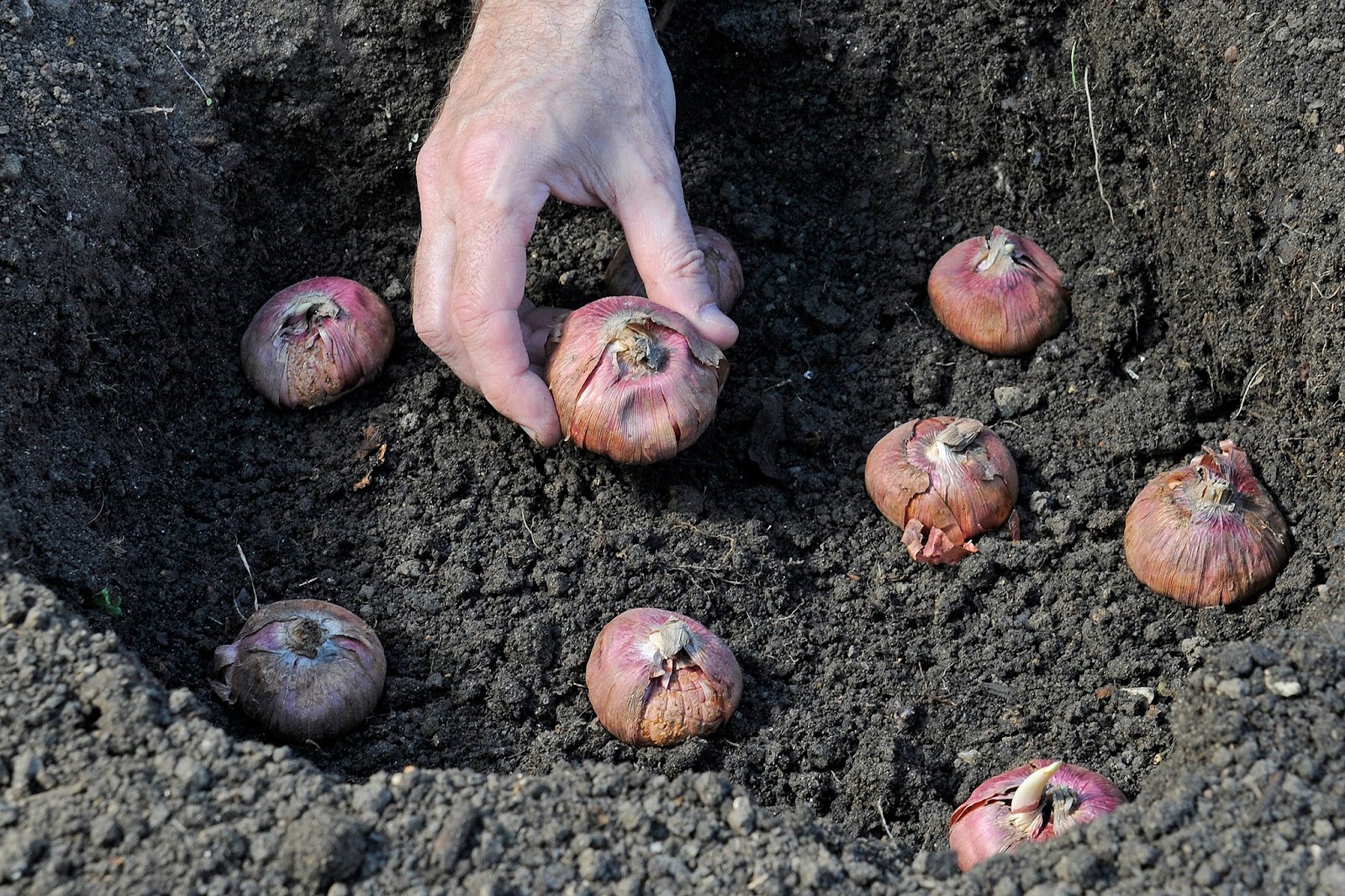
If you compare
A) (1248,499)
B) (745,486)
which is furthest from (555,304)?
(1248,499)

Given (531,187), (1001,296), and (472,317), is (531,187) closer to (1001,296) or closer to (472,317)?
(472,317)

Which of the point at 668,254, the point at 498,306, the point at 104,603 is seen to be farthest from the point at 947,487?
the point at 104,603

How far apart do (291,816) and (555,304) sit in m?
1.52

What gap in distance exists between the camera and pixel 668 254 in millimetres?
2426

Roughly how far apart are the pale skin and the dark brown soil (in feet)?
0.87

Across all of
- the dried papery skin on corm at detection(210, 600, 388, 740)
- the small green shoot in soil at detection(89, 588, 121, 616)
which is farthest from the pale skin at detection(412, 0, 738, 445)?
the small green shoot in soil at detection(89, 588, 121, 616)

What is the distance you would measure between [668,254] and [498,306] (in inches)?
15.3

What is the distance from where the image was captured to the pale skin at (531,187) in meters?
2.31

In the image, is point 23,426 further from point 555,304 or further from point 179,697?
point 555,304

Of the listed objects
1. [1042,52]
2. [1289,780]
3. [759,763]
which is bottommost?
[759,763]

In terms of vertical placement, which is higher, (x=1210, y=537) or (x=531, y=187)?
(x=531, y=187)

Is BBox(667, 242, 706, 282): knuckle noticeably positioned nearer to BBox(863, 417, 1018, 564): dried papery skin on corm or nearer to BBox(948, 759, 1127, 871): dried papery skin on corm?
BBox(863, 417, 1018, 564): dried papery skin on corm

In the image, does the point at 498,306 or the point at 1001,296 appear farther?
the point at 1001,296

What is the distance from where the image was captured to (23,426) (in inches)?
88.2
